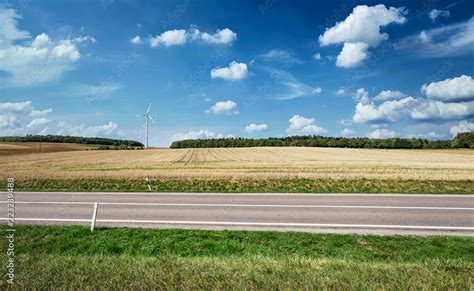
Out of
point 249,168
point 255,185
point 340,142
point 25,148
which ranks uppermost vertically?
point 340,142

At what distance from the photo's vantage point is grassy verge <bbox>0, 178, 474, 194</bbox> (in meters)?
21.2

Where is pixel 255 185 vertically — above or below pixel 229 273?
below

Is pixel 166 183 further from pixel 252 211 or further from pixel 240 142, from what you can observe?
pixel 240 142

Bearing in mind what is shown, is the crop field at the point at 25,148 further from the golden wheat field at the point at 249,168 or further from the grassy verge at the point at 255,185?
the grassy verge at the point at 255,185

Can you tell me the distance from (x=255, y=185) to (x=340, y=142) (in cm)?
Answer: 10648

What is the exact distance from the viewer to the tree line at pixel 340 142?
101938 millimetres

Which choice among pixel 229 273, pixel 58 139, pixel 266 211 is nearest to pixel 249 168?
pixel 266 211

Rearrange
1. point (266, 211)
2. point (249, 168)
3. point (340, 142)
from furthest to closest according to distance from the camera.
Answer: point (340, 142), point (249, 168), point (266, 211)

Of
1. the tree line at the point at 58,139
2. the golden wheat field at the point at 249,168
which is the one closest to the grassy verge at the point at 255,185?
the golden wheat field at the point at 249,168

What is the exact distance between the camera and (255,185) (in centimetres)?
2350

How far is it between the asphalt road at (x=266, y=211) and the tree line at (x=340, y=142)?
10531 centimetres

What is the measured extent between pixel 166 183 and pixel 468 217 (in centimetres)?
1981

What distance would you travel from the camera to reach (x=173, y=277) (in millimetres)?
3533

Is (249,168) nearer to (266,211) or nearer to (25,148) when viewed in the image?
(266,211)
